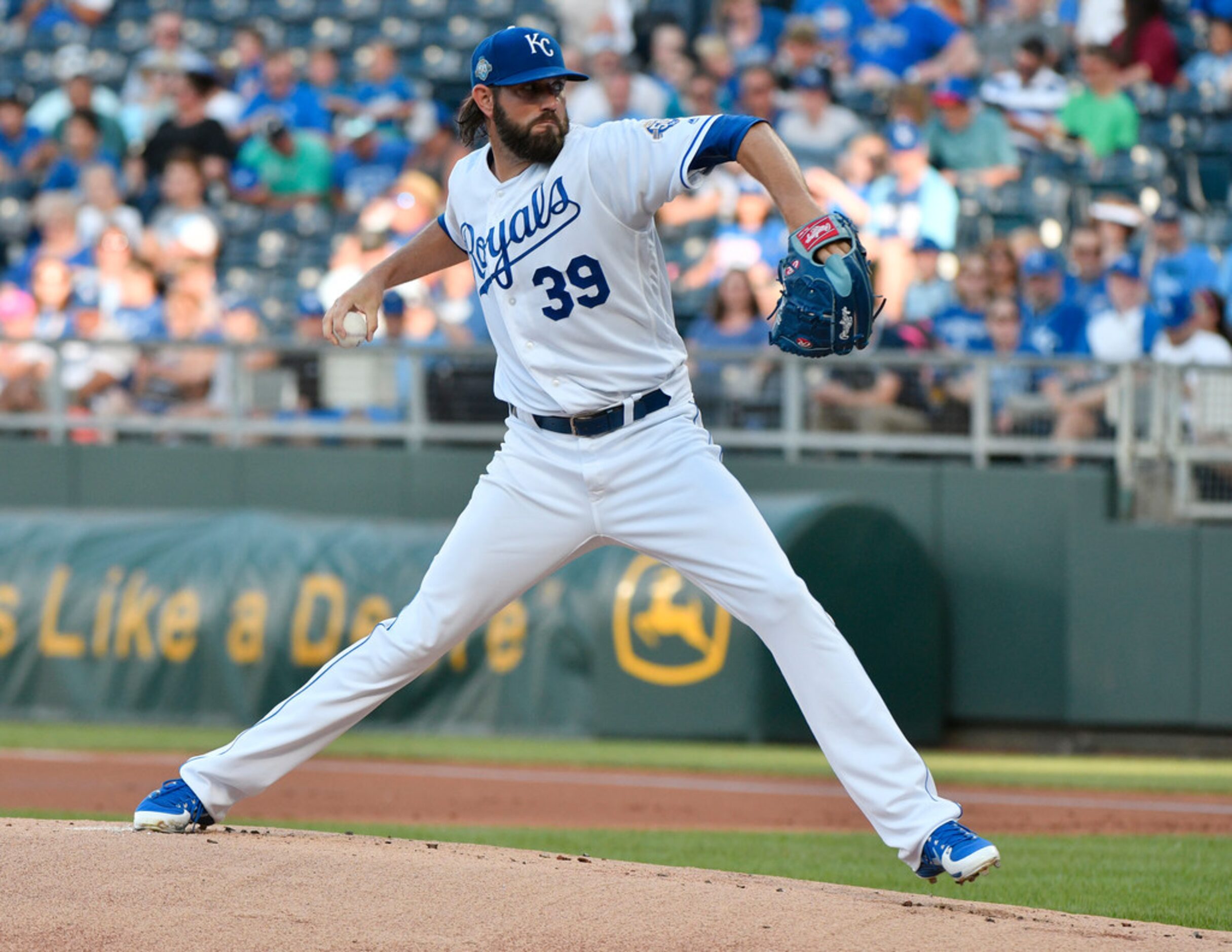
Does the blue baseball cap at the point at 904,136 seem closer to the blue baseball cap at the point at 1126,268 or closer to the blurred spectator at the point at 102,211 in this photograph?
the blue baseball cap at the point at 1126,268

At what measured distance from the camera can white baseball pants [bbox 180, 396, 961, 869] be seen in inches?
173

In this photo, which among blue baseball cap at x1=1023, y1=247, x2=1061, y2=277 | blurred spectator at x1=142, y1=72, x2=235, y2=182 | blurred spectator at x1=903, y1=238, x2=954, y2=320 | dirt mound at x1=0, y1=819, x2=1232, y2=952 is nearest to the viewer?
A: dirt mound at x1=0, y1=819, x2=1232, y2=952

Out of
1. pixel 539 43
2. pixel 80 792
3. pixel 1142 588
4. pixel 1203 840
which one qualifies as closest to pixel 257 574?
pixel 80 792

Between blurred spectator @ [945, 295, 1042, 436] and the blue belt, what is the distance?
5980 millimetres

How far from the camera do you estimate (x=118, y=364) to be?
11891 mm

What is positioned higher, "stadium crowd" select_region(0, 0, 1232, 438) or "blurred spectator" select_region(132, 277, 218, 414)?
"stadium crowd" select_region(0, 0, 1232, 438)

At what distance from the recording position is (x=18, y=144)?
637 inches

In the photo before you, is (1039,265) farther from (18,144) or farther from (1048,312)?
(18,144)

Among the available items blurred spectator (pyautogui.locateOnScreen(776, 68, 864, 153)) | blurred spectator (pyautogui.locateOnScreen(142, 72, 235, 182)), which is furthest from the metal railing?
blurred spectator (pyautogui.locateOnScreen(142, 72, 235, 182))

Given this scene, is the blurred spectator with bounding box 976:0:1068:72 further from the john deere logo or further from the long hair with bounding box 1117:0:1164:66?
the john deere logo

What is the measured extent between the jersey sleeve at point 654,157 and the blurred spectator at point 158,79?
39.7 feet

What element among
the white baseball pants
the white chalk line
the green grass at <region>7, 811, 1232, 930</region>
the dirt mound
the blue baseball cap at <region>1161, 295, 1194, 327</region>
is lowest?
the white chalk line

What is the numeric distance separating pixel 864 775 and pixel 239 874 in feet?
5.07

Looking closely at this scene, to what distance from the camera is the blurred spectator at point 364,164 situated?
14.3 metres
